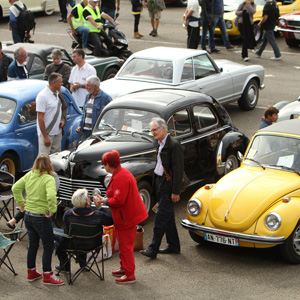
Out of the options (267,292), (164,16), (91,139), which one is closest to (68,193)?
(91,139)

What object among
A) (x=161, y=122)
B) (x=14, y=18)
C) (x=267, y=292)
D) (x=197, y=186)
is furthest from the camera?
(x=14, y=18)

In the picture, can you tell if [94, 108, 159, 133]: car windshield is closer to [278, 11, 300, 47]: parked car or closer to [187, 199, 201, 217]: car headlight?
[187, 199, 201, 217]: car headlight

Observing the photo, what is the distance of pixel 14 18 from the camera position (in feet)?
59.4

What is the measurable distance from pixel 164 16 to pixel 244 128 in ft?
46.7

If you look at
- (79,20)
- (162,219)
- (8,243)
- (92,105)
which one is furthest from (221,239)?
(79,20)

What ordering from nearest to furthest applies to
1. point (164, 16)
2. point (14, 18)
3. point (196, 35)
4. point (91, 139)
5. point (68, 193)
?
1. point (68, 193)
2. point (91, 139)
3. point (14, 18)
4. point (196, 35)
5. point (164, 16)

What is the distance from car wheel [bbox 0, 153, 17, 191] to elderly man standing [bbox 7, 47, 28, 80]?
128 inches

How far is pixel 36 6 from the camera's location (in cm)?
2600

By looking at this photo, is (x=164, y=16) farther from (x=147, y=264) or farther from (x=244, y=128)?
(x=147, y=264)

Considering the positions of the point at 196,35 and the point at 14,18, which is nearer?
the point at 14,18

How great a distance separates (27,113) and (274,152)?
4354 millimetres

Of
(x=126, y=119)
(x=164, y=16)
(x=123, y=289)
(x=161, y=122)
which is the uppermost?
(x=161, y=122)

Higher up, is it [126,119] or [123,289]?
A: [126,119]

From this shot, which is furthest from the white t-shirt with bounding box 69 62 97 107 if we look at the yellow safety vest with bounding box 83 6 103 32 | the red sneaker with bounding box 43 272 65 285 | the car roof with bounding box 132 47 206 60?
the red sneaker with bounding box 43 272 65 285
